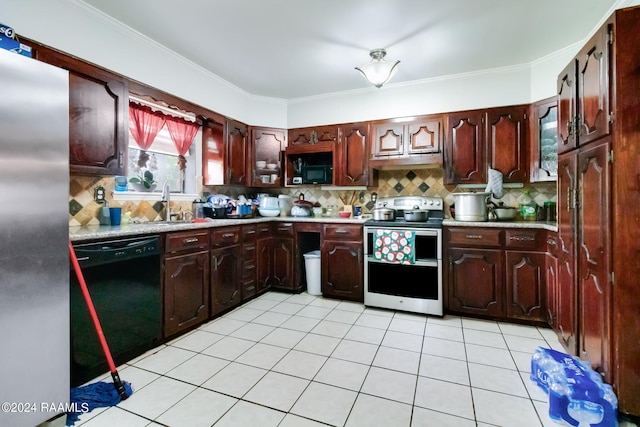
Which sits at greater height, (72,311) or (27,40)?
(27,40)

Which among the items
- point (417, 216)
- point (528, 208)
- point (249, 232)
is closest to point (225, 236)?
point (249, 232)

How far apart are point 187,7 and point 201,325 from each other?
8.30 ft

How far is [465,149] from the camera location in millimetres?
3156

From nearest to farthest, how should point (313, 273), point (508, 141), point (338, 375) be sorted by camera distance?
1. point (338, 375)
2. point (508, 141)
3. point (313, 273)

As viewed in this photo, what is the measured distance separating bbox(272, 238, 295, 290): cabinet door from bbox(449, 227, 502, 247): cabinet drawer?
1.79 m

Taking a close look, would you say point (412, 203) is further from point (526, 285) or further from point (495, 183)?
point (526, 285)

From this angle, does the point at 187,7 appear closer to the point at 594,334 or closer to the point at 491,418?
the point at 491,418

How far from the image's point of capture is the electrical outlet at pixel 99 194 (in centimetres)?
243

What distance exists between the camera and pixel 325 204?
4094 mm

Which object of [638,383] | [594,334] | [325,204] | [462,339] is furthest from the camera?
[325,204]

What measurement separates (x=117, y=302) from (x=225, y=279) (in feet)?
3.46

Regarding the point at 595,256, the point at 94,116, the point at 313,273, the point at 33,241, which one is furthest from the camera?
the point at 313,273

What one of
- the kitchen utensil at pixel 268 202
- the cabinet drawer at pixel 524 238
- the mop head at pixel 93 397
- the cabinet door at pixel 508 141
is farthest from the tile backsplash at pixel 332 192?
the mop head at pixel 93 397

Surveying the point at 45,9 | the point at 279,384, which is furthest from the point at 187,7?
the point at 279,384
